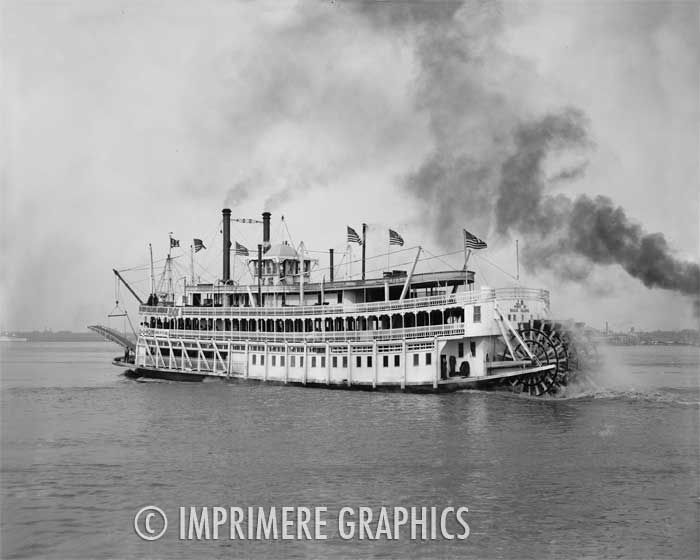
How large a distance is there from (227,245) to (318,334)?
1958 centimetres

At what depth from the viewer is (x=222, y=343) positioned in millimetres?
52688

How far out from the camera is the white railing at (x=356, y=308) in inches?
1576

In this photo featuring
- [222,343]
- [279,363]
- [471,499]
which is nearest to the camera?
[471,499]

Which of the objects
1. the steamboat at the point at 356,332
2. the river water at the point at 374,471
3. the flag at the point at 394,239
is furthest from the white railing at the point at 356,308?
the river water at the point at 374,471

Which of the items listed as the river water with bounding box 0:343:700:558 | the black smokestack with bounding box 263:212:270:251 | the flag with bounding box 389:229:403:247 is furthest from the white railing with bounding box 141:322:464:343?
the black smokestack with bounding box 263:212:270:251

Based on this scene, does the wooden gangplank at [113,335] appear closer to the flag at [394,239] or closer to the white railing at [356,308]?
the white railing at [356,308]

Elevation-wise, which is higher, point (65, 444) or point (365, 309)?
point (365, 309)

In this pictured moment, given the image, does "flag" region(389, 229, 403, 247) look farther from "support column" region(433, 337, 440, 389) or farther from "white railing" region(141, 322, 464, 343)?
"support column" region(433, 337, 440, 389)

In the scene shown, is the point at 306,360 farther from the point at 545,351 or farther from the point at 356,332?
the point at 545,351

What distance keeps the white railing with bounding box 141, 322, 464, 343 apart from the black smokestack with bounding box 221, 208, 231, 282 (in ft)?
25.4

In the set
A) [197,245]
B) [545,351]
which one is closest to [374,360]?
[545,351]

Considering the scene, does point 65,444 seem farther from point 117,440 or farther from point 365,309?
point 365,309

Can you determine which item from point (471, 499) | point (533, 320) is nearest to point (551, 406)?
point (533, 320)

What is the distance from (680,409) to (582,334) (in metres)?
7.07
